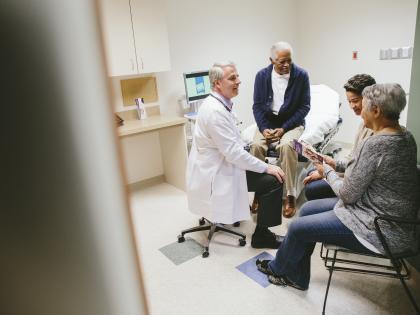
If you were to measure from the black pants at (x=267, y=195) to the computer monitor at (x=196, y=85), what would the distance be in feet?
5.00

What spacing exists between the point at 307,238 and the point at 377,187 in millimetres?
409

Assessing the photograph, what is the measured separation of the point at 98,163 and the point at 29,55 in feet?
0.31

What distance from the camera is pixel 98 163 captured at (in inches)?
10.8

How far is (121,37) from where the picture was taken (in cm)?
295

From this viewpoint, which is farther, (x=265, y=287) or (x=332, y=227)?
(x=265, y=287)

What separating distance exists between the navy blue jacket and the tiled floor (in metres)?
0.94

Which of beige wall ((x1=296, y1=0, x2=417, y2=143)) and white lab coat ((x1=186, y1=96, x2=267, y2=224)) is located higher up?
beige wall ((x1=296, y1=0, x2=417, y2=143))

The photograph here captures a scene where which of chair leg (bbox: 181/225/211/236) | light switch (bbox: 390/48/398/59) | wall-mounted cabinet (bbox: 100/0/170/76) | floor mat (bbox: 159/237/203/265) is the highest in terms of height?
wall-mounted cabinet (bbox: 100/0/170/76)

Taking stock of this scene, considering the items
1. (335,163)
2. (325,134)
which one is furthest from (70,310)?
(325,134)

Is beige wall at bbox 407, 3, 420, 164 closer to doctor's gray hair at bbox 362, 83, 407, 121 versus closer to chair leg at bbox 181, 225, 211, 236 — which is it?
doctor's gray hair at bbox 362, 83, 407, 121

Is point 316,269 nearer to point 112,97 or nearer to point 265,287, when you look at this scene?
point 265,287

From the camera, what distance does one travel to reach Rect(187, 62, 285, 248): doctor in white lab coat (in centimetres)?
204

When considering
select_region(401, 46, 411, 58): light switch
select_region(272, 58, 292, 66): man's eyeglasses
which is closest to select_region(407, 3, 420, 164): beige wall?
select_region(272, 58, 292, 66): man's eyeglasses

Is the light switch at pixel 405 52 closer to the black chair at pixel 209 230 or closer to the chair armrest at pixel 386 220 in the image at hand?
the black chair at pixel 209 230
